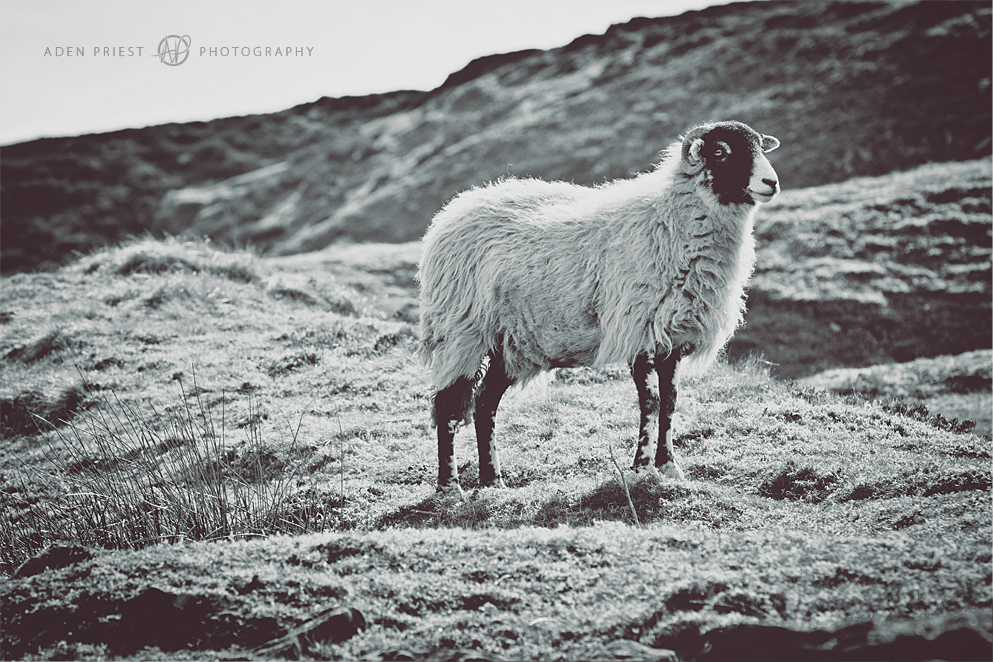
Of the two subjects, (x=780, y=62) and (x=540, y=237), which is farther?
(x=780, y=62)

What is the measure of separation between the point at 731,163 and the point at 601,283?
1.69m

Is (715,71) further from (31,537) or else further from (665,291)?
(31,537)

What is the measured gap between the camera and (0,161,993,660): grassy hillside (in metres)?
4.30

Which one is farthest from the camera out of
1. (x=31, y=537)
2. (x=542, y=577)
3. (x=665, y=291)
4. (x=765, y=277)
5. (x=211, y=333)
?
(x=765, y=277)

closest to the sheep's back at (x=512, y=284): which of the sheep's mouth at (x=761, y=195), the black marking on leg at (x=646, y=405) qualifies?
the black marking on leg at (x=646, y=405)

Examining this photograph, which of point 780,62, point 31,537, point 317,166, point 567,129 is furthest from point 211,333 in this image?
point 317,166

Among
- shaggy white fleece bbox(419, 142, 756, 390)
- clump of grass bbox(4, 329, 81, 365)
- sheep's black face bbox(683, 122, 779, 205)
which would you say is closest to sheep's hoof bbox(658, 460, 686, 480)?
shaggy white fleece bbox(419, 142, 756, 390)

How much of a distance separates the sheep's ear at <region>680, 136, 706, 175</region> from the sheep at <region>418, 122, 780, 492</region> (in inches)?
0.4

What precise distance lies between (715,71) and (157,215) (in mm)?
36902

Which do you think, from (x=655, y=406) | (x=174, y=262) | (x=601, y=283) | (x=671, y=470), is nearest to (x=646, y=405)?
(x=655, y=406)

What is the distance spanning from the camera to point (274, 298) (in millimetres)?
15633

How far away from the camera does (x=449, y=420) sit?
7887 mm

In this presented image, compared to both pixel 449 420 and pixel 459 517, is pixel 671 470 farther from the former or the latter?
pixel 449 420

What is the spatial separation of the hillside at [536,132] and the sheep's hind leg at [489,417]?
45.5ft
